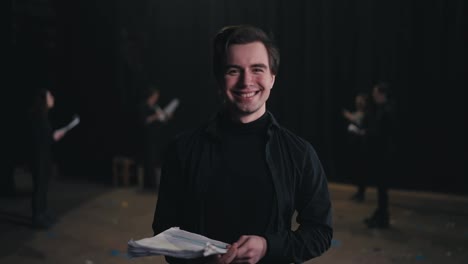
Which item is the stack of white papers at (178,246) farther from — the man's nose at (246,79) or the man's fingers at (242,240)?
the man's nose at (246,79)

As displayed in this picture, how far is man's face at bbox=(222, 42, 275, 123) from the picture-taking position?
4.91 ft

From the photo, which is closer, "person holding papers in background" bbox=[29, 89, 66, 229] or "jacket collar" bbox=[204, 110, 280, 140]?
"jacket collar" bbox=[204, 110, 280, 140]

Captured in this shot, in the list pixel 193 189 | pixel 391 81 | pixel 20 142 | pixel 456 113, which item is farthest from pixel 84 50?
pixel 193 189

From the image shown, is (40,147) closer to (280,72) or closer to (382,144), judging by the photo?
(382,144)

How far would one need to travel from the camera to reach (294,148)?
62.3 inches

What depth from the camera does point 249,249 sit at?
4.56 feet

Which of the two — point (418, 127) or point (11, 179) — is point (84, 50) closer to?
point (11, 179)

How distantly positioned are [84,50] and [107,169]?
6.42ft

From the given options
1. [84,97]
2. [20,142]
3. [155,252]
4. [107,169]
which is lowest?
[107,169]

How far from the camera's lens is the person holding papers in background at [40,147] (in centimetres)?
498

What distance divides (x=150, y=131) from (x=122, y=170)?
2.86 ft

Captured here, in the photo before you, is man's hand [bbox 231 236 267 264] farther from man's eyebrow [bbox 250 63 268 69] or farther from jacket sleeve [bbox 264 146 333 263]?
man's eyebrow [bbox 250 63 268 69]

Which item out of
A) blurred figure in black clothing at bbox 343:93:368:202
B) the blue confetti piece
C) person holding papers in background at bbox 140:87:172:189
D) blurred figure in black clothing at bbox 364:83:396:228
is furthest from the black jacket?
person holding papers in background at bbox 140:87:172:189

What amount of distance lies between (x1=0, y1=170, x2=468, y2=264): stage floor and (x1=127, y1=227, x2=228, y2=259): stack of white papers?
2.84 metres
